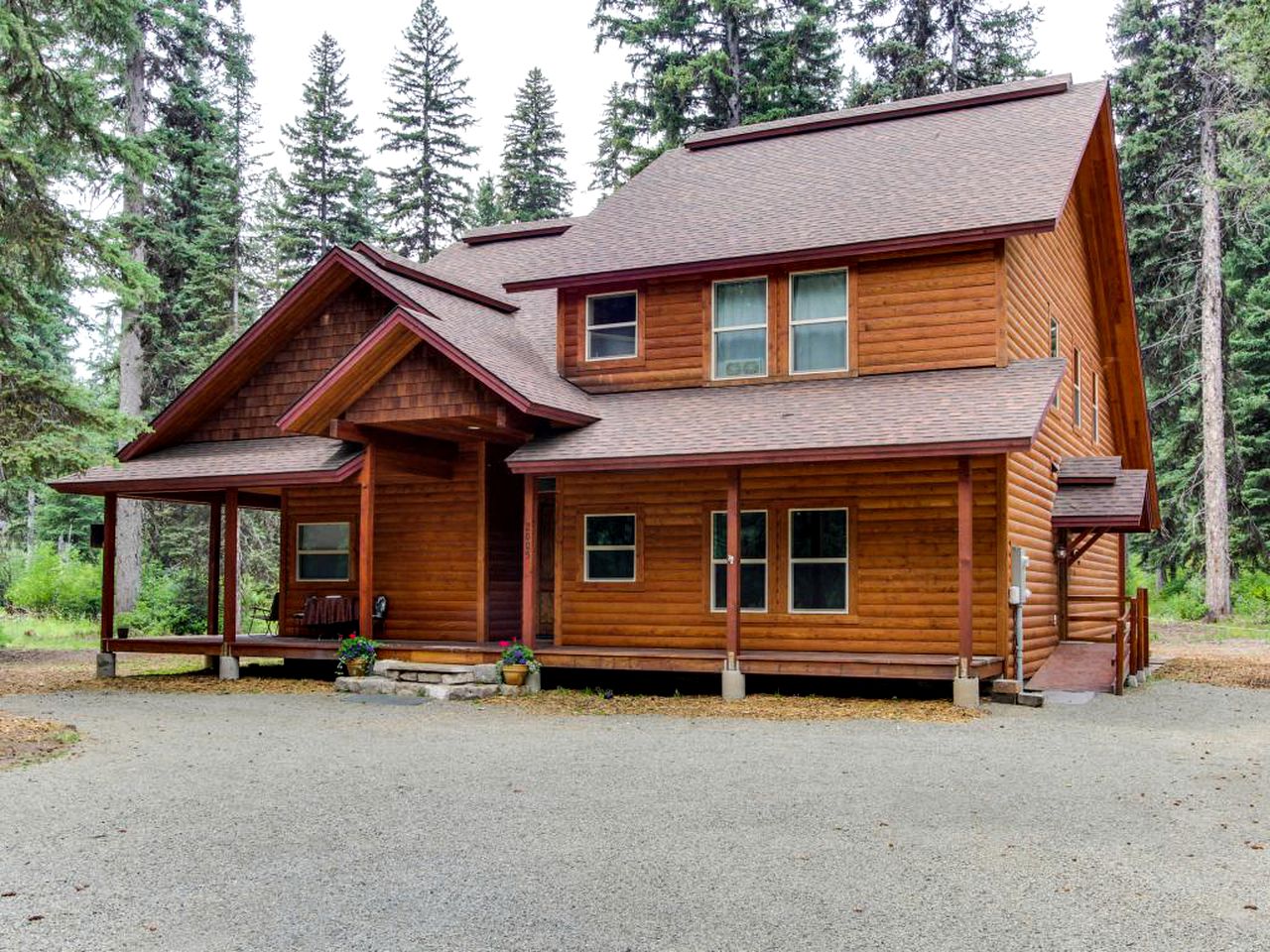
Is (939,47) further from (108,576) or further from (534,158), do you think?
(108,576)

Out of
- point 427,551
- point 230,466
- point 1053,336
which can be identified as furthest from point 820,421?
point 230,466

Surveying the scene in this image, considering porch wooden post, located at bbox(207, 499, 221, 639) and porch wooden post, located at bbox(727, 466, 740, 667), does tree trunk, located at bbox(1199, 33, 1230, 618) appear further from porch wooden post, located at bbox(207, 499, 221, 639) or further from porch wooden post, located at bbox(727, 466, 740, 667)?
porch wooden post, located at bbox(207, 499, 221, 639)

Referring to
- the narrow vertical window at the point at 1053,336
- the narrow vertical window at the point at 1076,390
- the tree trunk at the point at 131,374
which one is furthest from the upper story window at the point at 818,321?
the tree trunk at the point at 131,374

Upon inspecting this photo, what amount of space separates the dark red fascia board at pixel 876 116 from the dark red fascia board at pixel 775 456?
8866mm

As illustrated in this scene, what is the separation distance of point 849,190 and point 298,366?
29.1 ft

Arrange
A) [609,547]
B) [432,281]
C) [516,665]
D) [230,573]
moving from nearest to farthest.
→ 1. [516,665]
2. [609,547]
3. [230,573]
4. [432,281]

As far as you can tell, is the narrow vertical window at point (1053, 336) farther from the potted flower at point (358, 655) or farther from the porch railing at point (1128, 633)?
the potted flower at point (358, 655)

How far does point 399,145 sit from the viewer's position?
40.4 meters

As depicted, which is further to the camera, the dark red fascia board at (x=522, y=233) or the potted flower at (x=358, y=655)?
the dark red fascia board at (x=522, y=233)

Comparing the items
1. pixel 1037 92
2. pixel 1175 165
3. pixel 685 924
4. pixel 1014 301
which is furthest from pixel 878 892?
pixel 1175 165

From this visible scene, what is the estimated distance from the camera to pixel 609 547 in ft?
53.9

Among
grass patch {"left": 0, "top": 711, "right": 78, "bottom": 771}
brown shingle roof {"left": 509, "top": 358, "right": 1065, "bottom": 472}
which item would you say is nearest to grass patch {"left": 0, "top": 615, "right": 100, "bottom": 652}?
grass patch {"left": 0, "top": 711, "right": 78, "bottom": 771}

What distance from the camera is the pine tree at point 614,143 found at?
33469 millimetres

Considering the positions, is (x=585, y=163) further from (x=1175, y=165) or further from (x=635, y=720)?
(x=635, y=720)
